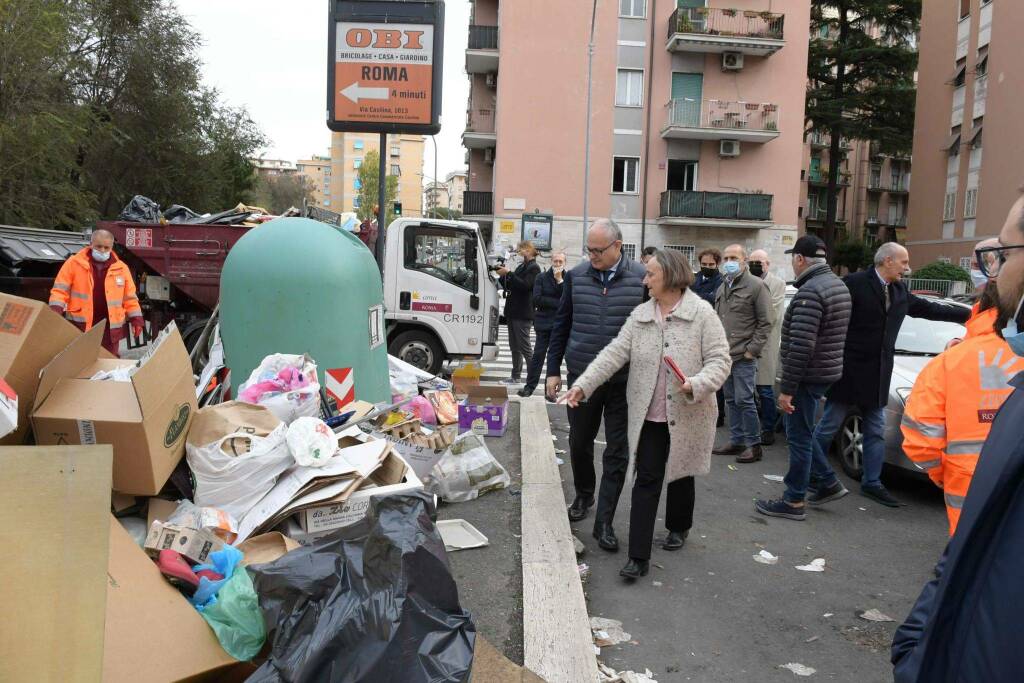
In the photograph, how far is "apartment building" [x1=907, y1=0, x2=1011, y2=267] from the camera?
99.5 feet

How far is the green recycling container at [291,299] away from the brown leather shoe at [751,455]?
360cm

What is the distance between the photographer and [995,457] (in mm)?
1271

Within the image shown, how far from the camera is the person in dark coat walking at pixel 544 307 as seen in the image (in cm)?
936

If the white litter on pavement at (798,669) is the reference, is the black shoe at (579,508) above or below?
above

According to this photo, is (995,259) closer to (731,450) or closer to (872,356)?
(872,356)

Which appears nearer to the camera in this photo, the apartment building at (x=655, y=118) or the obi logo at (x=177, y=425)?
the obi logo at (x=177, y=425)

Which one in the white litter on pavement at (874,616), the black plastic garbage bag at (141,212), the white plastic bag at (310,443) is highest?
the black plastic garbage bag at (141,212)

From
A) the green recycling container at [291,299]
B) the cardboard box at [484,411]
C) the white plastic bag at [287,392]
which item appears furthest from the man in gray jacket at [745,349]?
the white plastic bag at [287,392]

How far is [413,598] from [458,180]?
536 ft

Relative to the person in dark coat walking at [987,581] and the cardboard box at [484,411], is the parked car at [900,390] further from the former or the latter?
the person in dark coat walking at [987,581]

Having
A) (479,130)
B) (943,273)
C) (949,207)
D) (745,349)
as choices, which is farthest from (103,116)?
(949,207)

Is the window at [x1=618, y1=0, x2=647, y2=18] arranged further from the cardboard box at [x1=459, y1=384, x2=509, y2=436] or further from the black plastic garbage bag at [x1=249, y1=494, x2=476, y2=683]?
the black plastic garbage bag at [x1=249, y1=494, x2=476, y2=683]

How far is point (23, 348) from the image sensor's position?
11.3ft

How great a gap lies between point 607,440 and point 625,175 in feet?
94.5
